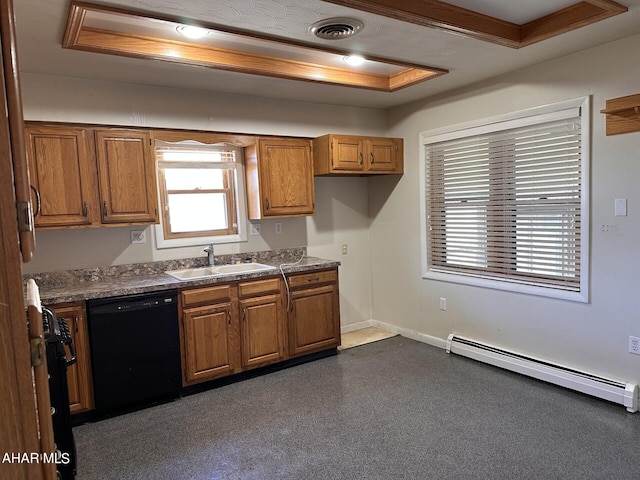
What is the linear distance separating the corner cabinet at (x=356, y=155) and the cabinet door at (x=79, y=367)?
237 centimetres

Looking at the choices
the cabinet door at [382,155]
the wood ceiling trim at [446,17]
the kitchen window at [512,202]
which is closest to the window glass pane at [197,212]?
the cabinet door at [382,155]

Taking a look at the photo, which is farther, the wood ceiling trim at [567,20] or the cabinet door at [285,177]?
the cabinet door at [285,177]

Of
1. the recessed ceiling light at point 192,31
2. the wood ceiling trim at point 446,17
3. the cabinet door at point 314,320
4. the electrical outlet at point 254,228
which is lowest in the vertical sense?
the cabinet door at point 314,320

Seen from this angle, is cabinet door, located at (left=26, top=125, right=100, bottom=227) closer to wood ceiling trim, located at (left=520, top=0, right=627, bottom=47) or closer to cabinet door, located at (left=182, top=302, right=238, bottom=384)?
cabinet door, located at (left=182, top=302, right=238, bottom=384)

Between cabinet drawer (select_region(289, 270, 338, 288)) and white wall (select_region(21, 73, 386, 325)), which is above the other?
white wall (select_region(21, 73, 386, 325))

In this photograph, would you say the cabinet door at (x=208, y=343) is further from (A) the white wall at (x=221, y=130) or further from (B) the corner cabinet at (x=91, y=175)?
(B) the corner cabinet at (x=91, y=175)

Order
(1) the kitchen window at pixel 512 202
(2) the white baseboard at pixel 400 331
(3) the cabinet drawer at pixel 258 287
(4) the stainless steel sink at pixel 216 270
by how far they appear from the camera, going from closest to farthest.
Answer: (1) the kitchen window at pixel 512 202 < (3) the cabinet drawer at pixel 258 287 < (4) the stainless steel sink at pixel 216 270 < (2) the white baseboard at pixel 400 331

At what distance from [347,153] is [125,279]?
2244mm

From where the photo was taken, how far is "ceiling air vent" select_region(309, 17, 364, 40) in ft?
7.70

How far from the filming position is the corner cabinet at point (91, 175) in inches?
115

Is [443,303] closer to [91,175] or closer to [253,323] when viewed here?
[253,323]

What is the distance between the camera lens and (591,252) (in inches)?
116

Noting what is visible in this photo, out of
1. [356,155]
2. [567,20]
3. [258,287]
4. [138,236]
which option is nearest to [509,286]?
[356,155]

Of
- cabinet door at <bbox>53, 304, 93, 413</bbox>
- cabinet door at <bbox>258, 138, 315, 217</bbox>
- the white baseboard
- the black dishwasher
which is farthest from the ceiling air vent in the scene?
the white baseboard
